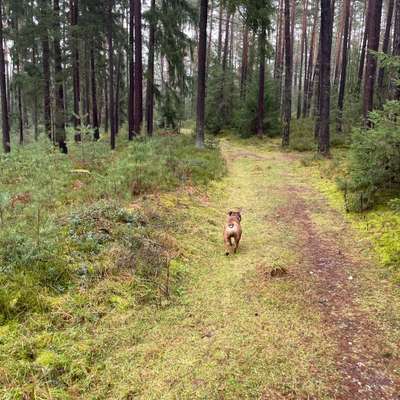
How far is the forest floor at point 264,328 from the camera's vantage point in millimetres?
3127

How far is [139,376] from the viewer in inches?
126

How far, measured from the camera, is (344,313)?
13.8 feet

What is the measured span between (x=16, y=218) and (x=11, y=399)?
3.90 meters

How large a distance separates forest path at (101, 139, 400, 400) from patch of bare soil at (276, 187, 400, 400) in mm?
11

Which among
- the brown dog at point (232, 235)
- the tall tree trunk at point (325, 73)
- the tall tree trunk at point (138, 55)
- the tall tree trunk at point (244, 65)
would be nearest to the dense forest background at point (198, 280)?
the brown dog at point (232, 235)

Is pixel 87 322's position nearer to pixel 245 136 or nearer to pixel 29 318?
pixel 29 318

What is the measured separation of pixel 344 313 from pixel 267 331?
1061mm

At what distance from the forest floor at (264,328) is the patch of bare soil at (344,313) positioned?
0.01 m

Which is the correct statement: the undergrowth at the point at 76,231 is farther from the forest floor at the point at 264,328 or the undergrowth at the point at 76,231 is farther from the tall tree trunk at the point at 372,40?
the tall tree trunk at the point at 372,40

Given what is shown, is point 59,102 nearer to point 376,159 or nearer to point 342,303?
point 376,159

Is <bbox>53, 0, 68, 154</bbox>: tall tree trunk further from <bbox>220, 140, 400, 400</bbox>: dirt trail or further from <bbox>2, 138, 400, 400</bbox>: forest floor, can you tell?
<bbox>220, 140, 400, 400</bbox>: dirt trail

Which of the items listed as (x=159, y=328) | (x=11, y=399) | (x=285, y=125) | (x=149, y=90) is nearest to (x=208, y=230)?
(x=159, y=328)

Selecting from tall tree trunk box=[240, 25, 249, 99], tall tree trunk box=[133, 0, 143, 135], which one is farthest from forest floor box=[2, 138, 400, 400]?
tall tree trunk box=[240, 25, 249, 99]

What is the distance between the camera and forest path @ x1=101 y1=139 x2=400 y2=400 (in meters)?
3.13
